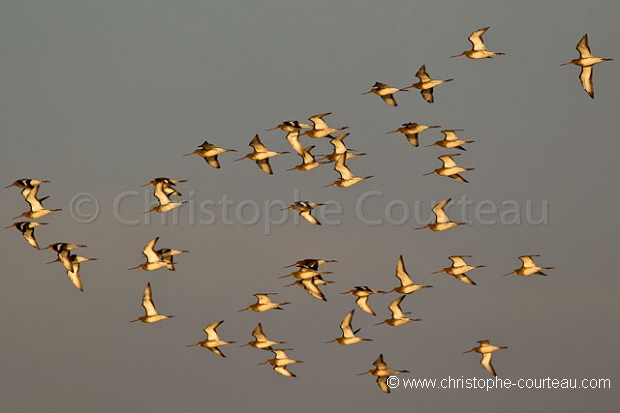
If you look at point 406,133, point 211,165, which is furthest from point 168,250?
point 406,133

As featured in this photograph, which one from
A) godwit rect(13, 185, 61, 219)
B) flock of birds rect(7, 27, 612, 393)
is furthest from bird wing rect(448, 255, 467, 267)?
godwit rect(13, 185, 61, 219)

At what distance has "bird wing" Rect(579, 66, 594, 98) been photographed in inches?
2490

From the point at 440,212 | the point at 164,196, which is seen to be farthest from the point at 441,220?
the point at 164,196

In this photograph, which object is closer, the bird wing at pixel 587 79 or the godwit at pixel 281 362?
the bird wing at pixel 587 79

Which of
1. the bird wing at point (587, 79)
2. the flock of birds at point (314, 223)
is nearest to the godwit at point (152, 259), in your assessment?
the flock of birds at point (314, 223)

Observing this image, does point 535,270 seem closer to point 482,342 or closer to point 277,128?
point 482,342

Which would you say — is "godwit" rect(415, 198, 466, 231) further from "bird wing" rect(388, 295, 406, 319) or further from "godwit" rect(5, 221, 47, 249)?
"godwit" rect(5, 221, 47, 249)

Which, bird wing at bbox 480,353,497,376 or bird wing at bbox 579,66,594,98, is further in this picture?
bird wing at bbox 480,353,497,376

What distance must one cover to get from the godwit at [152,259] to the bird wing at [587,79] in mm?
14096

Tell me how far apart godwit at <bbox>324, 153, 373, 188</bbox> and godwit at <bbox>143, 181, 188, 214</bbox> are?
5.18 m

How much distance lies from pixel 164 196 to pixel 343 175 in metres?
5.92

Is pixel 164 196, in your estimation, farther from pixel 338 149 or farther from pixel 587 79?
pixel 587 79

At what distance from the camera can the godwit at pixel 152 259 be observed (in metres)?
65.8

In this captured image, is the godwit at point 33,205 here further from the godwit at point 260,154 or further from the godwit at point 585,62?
the godwit at point 585,62
